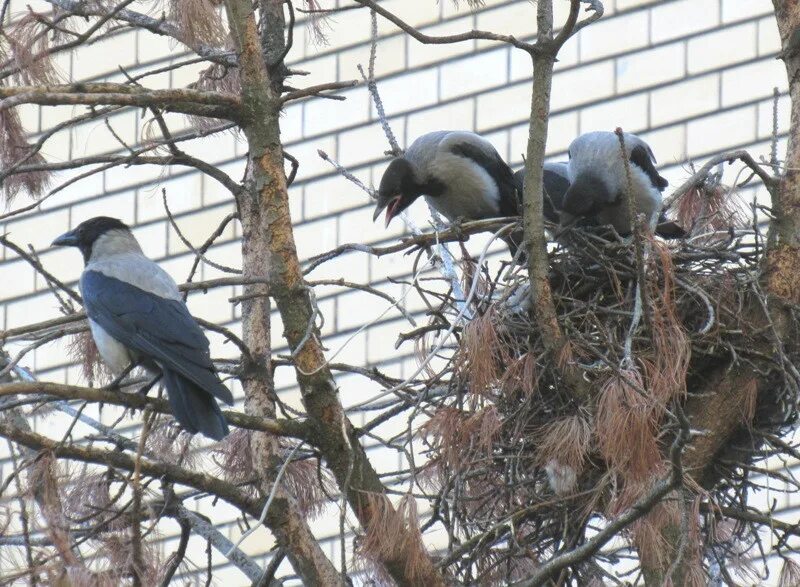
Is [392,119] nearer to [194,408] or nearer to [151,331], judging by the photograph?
[151,331]

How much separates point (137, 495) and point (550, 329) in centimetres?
184

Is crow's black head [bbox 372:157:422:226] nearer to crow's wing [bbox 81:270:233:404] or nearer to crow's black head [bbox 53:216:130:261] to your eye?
crow's black head [bbox 53:216:130:261]

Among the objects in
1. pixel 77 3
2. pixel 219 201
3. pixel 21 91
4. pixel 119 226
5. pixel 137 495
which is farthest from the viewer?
pixel 219 201

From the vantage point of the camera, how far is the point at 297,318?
16.7ft

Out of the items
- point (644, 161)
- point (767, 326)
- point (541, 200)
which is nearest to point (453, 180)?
point (644, 161)

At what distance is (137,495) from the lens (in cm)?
431

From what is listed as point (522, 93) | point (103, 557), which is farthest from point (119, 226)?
point (522, 93)

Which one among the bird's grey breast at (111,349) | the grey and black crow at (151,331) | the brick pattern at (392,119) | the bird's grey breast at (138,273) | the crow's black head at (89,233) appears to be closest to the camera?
the grey and black crow at (151,331)

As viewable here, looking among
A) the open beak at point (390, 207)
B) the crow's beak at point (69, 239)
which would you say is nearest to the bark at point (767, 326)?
the open beak at point (390, 207)

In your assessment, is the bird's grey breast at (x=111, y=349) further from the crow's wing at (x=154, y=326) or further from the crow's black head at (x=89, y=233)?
the crow's black head at (x=89, y=233)

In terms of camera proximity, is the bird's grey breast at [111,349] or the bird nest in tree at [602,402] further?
the bird's grey breast at [111,349]

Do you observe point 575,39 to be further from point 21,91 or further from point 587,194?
point 21,91

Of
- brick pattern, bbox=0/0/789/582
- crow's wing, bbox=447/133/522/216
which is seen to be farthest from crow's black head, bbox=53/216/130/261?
brick pattern, bbox=0/0/789/582

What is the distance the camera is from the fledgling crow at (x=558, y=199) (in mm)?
6992
